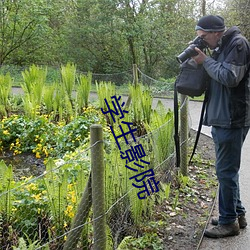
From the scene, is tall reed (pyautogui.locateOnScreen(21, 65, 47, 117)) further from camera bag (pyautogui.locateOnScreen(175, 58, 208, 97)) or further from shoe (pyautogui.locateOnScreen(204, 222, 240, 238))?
shoe (pyautogui.locateOnScreen(204, 222, 240, 238))

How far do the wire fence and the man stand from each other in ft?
2.32

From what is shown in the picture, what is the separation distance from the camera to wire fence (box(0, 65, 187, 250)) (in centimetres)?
254

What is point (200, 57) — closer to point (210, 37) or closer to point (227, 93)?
point (210, 37)

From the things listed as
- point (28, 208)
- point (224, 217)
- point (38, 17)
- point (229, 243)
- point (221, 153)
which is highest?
point (38, 17)

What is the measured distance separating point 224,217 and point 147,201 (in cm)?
71

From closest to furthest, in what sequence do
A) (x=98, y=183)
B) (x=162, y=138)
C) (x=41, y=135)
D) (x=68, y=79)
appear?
(x=98, y=183), (x=162, y=138), (x=41, y=135), (x=68, y=79)

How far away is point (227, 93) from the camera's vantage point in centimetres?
302

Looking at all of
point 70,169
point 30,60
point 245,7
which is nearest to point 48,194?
point 70,169

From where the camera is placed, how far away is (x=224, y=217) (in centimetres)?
335

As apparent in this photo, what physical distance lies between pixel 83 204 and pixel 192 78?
1.43 metres

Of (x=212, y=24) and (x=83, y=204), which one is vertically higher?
(x=212, y=24)

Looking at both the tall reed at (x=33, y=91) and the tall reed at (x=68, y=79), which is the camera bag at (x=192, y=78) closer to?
the tall reed at (x=33, y=91)

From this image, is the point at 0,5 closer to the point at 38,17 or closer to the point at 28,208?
the point at 38,17

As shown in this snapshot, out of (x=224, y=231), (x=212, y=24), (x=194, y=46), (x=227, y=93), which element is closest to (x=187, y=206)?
(x=224, y=231)
